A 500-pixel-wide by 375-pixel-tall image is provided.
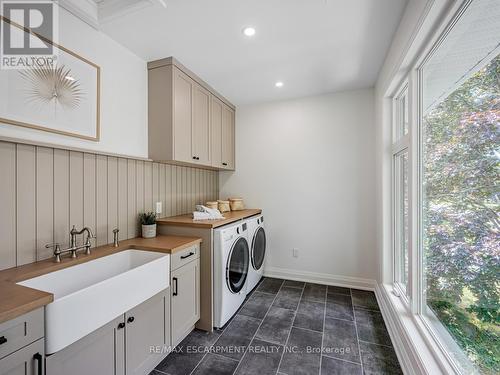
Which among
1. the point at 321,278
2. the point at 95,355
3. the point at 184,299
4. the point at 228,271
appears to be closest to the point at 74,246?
the point at 95,355

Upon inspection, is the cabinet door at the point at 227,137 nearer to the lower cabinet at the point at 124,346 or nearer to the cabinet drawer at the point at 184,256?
the cabinet drawer at the point at 184,256

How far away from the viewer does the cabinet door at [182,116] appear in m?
2.15

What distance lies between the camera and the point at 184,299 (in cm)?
179

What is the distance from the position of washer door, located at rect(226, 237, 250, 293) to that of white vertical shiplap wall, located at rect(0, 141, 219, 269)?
3.09 ft

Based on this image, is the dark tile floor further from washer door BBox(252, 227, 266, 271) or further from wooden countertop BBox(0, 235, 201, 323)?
wooden countertop BBox(0, 235, 201, 323)

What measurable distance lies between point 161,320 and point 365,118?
3013 mm

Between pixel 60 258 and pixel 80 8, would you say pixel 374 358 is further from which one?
pixel 80 8

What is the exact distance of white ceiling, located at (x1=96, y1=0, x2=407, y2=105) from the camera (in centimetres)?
151

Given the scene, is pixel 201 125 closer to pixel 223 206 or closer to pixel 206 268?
pixel 223 206

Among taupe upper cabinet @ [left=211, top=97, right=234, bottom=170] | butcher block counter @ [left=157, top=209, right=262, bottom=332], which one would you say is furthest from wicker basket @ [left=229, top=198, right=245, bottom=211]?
butcher block counter @ [left=157, top=209, right=262, bottom=332]

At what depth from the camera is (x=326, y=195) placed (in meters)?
2.95

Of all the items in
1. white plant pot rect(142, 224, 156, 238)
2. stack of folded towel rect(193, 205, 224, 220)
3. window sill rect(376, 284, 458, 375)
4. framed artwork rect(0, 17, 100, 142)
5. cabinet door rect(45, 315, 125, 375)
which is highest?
framed artwork rect(0, 17, 100, 142)

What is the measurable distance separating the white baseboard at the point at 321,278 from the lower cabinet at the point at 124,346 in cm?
182

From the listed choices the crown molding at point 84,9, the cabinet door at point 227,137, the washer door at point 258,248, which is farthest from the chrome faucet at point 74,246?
the cabinet door at point 227,137
